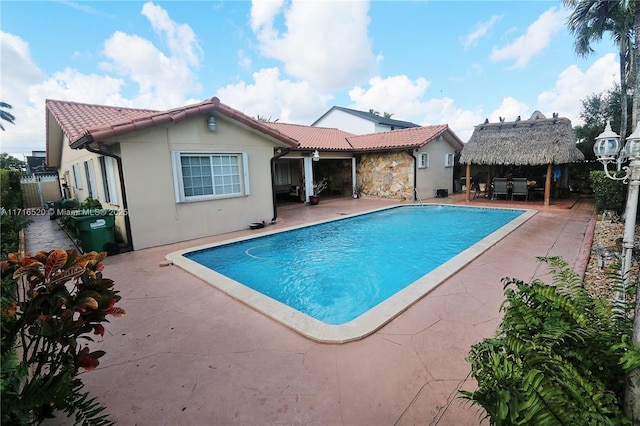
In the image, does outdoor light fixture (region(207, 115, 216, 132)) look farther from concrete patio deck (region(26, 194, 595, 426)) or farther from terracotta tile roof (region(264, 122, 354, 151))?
terracotta tile roof (region(264, 122, 354, 151))

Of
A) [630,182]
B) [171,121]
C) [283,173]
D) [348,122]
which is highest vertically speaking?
[348,122]

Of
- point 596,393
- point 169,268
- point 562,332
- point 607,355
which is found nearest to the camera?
point 596,393

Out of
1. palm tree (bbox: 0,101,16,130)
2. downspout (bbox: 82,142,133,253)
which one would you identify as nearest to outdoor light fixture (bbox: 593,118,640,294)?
downspout (bbox: 82,142,133,253)

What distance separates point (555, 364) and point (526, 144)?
17475mm

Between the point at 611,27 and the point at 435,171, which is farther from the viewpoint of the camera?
the point at 435,171

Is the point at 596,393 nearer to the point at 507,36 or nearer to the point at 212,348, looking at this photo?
the point at 212,348

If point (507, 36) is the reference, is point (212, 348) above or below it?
below

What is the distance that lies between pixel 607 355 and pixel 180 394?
357 centimetres

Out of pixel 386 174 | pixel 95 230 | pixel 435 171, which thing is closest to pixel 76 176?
pixel 95 230

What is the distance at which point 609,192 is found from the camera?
10.5 meters

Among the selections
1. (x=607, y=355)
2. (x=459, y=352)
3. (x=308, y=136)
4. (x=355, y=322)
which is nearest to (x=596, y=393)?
(x=607, y=355)

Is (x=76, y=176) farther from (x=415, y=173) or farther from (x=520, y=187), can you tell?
(x=520, y=187)

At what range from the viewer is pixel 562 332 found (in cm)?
194

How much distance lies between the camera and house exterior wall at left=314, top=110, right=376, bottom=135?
3516 centimetres
